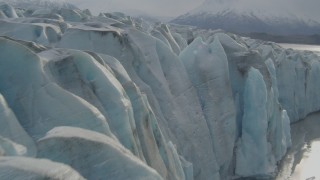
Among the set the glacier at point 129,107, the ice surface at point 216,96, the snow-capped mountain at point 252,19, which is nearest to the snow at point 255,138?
the glacier at point 129,107

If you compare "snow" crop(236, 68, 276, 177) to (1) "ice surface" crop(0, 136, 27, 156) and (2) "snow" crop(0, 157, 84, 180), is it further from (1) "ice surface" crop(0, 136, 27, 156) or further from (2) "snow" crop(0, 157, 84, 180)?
(2) "snow" crop(0, 157, 84, 180)

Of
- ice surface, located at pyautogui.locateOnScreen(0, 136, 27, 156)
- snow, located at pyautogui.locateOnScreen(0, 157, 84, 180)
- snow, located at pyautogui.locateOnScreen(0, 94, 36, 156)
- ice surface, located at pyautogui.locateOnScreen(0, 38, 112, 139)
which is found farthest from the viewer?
ice surface, located at pyautogui.locateOnScreen(0, 38, 112, 139)

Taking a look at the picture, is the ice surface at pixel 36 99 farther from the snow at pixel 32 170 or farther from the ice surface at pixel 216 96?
the ice surface at pixel 216 96

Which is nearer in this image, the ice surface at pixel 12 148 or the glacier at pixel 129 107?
the glacier at pixel 129 107

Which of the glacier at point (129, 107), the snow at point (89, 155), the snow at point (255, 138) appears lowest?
the snow at point (255, 138)

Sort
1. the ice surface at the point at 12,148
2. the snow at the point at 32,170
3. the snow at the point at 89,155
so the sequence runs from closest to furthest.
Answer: the snow at the point at 32,170
the snow at the point at 89,155
the ice surface at the point at 12,148

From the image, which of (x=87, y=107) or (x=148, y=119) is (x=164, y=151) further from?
(x=87, y=107)

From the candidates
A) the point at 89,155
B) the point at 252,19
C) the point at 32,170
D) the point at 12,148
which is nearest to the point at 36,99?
the point at 12,148

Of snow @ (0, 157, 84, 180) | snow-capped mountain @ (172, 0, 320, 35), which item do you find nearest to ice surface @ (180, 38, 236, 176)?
snow @ (0, 157, 84, 180)
